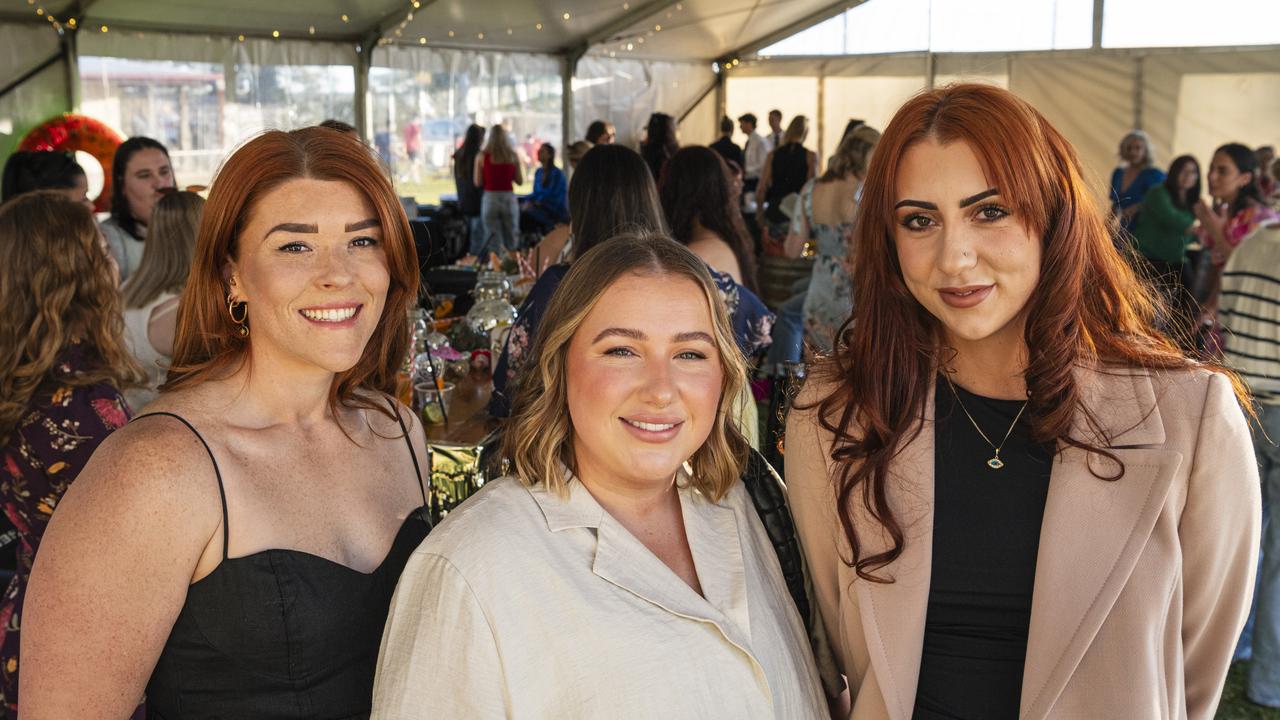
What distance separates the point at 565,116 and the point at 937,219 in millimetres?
12513

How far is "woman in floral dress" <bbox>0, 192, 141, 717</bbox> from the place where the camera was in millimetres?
2213

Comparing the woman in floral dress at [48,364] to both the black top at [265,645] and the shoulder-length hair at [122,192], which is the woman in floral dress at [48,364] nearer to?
the black top at [265,645]

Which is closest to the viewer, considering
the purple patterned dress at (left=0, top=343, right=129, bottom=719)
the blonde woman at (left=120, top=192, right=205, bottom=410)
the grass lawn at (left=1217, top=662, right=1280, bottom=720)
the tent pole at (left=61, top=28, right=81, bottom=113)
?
the purple patterned dress at (left=0, top=343, right=129, bottom=719)

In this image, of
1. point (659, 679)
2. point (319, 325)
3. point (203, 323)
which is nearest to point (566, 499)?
point (659, 679)

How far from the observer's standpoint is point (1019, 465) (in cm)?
153

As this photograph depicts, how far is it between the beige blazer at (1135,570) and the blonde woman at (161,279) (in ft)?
8.11

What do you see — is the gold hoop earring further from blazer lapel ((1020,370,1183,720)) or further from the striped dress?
the striped dress

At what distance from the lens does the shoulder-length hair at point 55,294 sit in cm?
231

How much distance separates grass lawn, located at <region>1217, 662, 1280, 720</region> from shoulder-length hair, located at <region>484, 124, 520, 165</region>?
8133 millimetres

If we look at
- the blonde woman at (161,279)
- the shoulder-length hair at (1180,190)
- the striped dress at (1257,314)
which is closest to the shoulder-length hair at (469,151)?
the shoulder-length hair at (1180,190)

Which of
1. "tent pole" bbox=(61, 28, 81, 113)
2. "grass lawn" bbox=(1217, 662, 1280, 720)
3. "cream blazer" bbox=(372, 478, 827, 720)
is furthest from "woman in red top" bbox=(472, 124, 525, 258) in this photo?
A: "cream blazer" bbox=(372, 478, 827, 720)

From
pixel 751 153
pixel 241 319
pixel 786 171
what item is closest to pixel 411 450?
pixel 241 319

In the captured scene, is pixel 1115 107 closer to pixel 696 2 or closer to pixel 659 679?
pixel 696 2

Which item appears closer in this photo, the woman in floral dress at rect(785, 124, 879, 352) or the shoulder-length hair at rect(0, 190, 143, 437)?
the shoulder-length hair at rect(0, 190, 143, 437)
